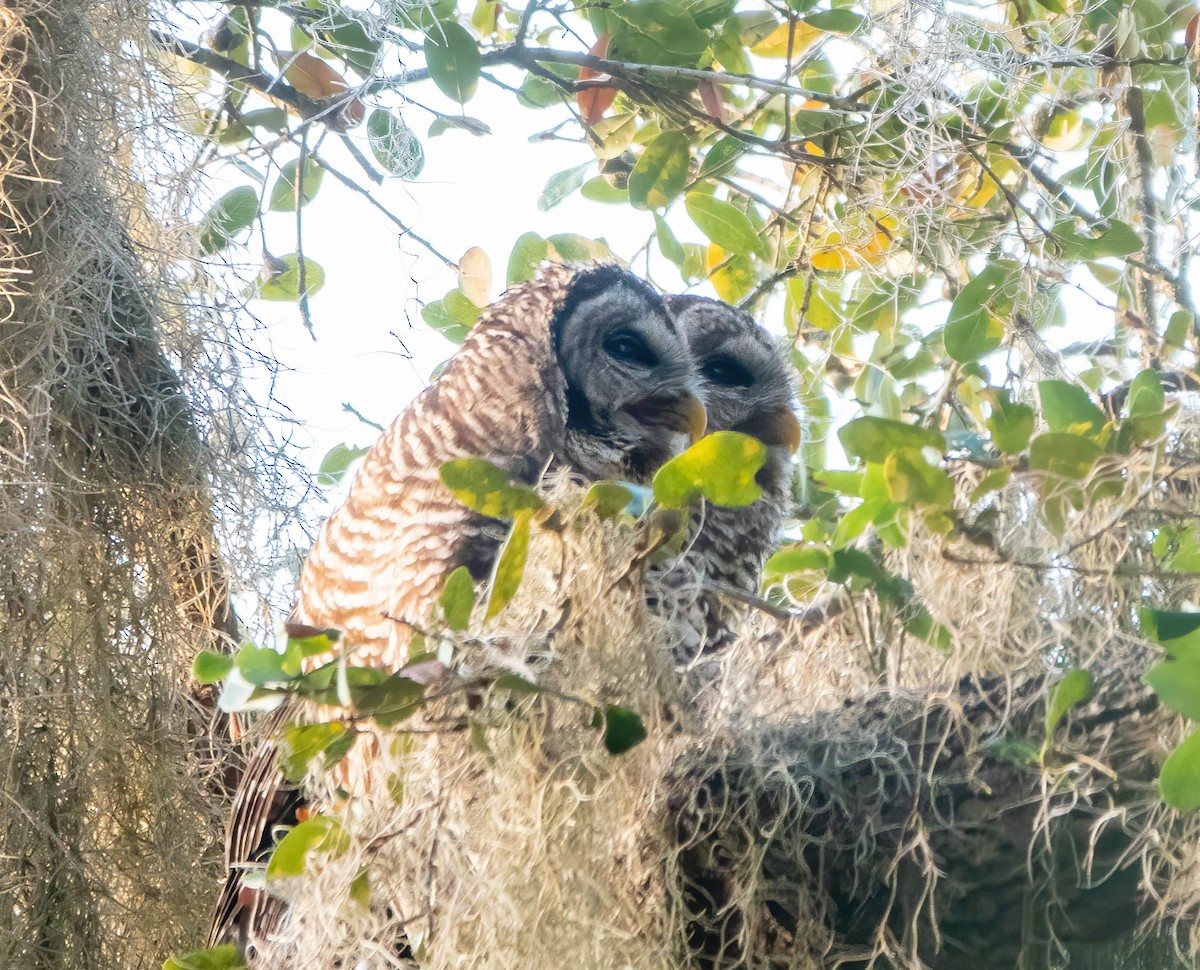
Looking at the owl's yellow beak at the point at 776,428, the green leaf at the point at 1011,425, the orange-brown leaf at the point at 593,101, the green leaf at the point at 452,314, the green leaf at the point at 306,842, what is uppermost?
the orange-brown leaf at the point at 593,101

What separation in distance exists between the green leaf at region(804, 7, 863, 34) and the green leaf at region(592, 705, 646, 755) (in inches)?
78.4

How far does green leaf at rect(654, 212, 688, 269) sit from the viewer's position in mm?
3254

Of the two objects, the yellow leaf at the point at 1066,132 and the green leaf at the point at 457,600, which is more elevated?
the yellow leaf at the point at 1066,132

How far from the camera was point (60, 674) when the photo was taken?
7.64ft

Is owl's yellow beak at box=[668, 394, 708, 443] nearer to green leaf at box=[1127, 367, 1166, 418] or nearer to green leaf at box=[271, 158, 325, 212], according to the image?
green leaf at box=[271, 158, 325, 212]

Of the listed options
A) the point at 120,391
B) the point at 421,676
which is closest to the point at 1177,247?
the point at 421,676

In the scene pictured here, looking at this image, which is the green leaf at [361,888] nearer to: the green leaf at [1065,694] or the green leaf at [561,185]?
the green leaf at [1065,694]

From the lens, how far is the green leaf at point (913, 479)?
125 cm

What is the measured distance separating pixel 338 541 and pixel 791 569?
155cm

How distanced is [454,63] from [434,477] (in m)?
0.91

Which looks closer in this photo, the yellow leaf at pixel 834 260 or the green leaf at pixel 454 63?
the green leaf at pixel 454 63

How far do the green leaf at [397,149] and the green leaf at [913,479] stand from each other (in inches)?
75.4

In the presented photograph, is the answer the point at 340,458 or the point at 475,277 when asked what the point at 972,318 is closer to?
the point at 475,277

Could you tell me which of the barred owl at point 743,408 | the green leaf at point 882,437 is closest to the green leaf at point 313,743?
the green leaf at point 882,437
